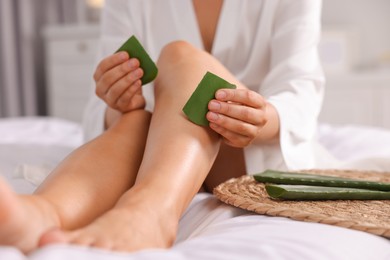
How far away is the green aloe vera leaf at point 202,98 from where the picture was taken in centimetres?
87

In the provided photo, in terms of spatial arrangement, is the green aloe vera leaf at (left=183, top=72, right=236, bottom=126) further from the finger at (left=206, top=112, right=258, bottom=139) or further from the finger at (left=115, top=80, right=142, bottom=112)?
the finger at (left=115, top=80, right=142, bottom=112)

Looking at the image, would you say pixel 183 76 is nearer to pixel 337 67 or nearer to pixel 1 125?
pixel 1 125

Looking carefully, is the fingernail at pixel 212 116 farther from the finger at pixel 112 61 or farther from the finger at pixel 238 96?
the finger at pixel 112 61

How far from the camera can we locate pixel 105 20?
4.61ft

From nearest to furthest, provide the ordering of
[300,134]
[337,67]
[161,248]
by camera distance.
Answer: [161,248] < [300,134] < [337,67]

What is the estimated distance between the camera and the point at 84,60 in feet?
10.5

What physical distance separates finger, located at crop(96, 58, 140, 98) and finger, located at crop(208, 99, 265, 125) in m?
0.19

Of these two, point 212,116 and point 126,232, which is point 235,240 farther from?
point 212,116

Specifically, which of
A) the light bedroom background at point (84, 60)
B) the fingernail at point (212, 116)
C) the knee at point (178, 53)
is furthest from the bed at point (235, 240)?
the light bedroom background at point (84, 60)

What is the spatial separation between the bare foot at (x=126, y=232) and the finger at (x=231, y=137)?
20 cm

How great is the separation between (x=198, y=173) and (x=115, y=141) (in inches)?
5.8

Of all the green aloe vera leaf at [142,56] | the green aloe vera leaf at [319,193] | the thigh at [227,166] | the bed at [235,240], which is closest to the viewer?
the bed at [235,240]

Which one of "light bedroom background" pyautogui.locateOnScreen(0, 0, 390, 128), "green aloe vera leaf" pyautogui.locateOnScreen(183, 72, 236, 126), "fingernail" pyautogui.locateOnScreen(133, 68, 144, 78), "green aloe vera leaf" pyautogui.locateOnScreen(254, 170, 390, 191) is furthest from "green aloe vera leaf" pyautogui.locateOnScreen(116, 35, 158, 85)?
"light bedroom background" pyautogui.locateOnScreen(0, 0, 390, 128)

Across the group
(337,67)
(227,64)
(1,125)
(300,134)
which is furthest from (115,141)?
(337,67)
